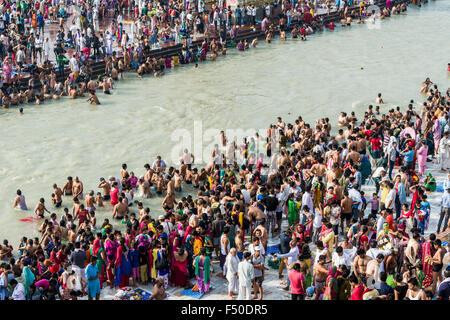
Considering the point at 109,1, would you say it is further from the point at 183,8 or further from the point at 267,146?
the point at 267,146

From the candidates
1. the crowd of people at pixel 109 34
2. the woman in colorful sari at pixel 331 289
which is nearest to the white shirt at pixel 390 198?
the woman in colorful sari at pixel 331 289

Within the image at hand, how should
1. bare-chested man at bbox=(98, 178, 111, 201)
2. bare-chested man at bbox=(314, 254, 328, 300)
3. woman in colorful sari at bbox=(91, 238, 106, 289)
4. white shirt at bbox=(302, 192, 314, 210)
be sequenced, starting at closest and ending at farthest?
1. bare-chested man at bbox=(314, 254, 328, 300)
2. woman in colorful sari at bbox=(91, 238, 106, 289)
3. white shirt at bbox=(302, 192, 314, 210)
4. bare-chested man at bbox=(98, 178, 111, 201)

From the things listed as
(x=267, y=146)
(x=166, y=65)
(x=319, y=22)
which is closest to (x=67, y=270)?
A: (x=267, y=146)

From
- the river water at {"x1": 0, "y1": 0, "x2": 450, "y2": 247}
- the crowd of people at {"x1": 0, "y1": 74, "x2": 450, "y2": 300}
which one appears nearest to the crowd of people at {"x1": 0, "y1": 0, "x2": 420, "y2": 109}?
the river water at {"x1": 0, "y1": 0, "x2": 450, "y2": 247}

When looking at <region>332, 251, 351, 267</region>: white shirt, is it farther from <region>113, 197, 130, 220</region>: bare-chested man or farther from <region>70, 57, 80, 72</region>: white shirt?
<region>70, 57, 80, 72</region>: white shirt

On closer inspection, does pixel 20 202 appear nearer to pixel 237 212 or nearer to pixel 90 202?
pixel 90 202

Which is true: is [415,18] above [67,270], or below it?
above

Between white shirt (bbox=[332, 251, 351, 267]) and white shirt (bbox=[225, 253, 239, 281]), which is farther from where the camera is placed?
white shirt (bbox=[225, 253, 239, 281])

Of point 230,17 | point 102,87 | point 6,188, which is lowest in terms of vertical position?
point 6,188
